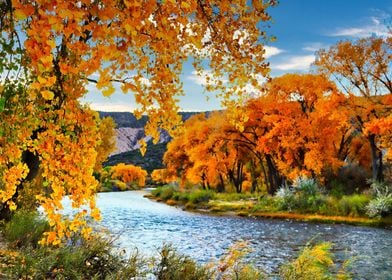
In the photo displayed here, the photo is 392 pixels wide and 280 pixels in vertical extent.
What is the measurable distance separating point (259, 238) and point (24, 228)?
12.8 m

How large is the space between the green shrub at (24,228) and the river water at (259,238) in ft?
8.00

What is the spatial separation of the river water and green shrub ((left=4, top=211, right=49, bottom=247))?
2437 millimetres

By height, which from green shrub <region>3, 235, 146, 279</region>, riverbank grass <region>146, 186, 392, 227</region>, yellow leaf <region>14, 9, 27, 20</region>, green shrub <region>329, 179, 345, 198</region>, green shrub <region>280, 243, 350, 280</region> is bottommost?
riverbank grass <region>146, 186, 392, 227</region>

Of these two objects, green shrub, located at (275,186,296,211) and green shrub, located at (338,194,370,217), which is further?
green shrub, located at (275,186,296,211)

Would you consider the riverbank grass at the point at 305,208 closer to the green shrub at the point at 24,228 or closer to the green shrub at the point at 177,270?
the green shrub at the point at 24,228

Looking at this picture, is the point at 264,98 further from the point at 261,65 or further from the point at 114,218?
the point at 261,65

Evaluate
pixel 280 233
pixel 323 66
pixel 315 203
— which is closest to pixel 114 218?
pixel 280 233

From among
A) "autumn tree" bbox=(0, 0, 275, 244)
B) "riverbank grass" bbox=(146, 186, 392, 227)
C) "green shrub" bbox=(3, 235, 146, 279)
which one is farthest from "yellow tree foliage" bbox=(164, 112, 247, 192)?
"autumn tree" bbox=(0, 0, 275, 244)

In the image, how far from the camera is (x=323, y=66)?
3469 cm

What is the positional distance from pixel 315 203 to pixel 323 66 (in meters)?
10.9

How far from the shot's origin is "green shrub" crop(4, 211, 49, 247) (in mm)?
12773

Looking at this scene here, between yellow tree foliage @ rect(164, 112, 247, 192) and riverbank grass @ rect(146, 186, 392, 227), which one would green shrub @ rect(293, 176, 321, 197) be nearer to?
riverbank grass @ rect(146, 186, 392, 227)

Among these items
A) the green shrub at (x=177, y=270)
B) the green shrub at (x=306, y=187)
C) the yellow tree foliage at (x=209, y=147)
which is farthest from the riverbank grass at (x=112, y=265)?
the yellow tree foliage at (x=209, y=147)

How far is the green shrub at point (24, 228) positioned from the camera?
12773mm
